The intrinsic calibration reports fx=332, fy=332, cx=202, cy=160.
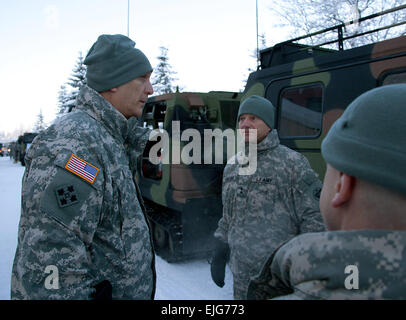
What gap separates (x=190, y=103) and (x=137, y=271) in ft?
10.1

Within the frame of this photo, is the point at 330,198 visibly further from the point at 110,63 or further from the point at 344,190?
the point at 110,63

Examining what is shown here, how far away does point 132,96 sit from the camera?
1.65m

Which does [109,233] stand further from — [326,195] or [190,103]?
[190,103]

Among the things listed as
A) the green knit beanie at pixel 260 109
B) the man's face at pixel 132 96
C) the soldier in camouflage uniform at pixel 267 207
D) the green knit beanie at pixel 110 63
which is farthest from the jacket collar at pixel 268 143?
the green knit beanie at pixel 110 63

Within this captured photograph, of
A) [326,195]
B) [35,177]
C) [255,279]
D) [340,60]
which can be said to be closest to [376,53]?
[340,60]

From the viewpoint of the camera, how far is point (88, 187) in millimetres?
1224

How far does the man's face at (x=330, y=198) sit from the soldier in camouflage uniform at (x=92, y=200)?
0.82 metres

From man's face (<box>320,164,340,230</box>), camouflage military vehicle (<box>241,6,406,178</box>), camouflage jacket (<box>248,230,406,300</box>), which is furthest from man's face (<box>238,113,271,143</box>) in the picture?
camouflage jacket (<box>248,230,406,300</box>)

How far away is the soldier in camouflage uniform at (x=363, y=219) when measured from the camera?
0.64 meters

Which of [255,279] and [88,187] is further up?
[88,187]

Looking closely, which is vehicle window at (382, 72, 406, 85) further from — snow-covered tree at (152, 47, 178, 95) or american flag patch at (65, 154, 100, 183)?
snow-covered tree at (152, 47, 178, 95)

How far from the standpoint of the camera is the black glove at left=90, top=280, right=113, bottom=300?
1221 mm

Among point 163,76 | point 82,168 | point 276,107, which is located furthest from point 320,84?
point 163,76

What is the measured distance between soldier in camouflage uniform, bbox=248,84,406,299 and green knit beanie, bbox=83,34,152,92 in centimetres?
111
